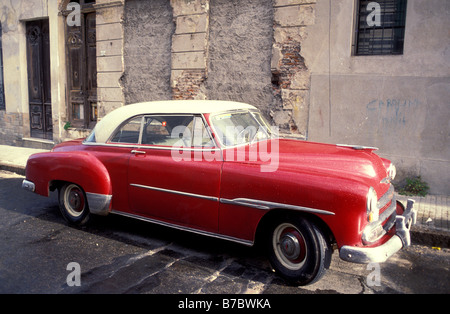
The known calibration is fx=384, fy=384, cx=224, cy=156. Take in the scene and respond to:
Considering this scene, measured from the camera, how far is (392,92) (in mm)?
6719

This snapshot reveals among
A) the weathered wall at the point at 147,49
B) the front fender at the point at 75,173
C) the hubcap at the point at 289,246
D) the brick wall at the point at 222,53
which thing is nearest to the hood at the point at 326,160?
A: the hubcap at the point at 289,246

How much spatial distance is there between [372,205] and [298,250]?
761mm

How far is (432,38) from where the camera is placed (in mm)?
6379

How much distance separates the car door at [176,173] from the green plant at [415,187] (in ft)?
13.6

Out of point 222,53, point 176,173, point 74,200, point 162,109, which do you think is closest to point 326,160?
point 176,173

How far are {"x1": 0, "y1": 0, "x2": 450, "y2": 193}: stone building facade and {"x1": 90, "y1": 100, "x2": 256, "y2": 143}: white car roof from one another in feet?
10.0

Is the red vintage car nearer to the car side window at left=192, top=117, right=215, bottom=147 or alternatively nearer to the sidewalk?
the car side window at left=192, top=117, right=215, bottom=147

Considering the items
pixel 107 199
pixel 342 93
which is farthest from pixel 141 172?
pixel 342 93

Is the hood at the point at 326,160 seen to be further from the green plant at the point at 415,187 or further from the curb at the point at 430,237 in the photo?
the green plant at the point at 415,187

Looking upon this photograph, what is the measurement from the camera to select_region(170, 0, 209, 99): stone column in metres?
8.52

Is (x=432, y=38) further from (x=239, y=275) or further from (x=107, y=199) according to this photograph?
(x=107, y=199)

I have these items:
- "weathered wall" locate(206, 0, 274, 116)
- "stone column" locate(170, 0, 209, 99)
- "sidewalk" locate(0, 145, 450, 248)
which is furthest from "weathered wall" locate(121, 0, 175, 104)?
"sidewalk" locate(0, 145, 450, 248)

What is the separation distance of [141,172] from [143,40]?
6.05 m

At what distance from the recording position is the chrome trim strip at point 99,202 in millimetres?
4664
